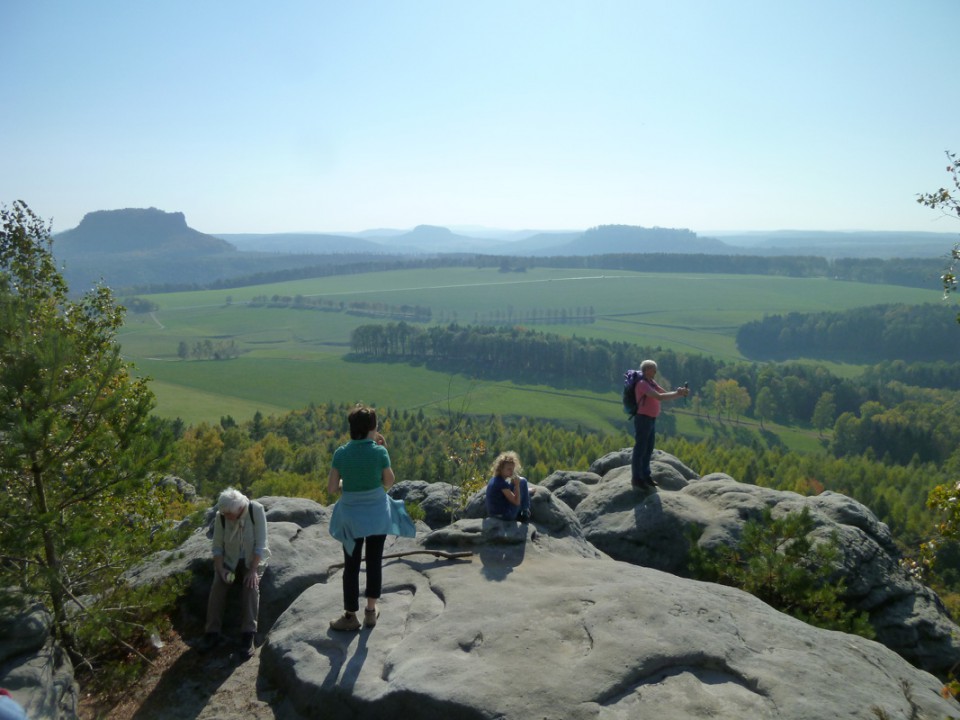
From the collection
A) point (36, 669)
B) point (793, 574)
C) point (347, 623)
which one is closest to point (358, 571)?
point (347, 623)

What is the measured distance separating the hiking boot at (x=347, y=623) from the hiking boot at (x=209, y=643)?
2169 millimetres

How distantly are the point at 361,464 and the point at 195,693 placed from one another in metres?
3.86

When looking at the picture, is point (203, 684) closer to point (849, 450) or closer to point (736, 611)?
point (736, 611)

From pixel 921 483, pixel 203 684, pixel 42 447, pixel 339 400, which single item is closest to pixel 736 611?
pixel 203 684

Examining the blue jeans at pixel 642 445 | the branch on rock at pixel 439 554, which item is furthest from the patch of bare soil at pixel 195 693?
the blue jeans at pixel 642 445

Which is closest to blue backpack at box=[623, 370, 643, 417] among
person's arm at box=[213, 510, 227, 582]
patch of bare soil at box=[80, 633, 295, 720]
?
person's arm at box=[213, 510, 227, 582]

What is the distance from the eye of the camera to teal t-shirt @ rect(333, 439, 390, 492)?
8.66 meters

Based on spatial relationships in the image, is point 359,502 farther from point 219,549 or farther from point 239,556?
point 219,549

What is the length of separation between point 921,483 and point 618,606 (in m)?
76.8

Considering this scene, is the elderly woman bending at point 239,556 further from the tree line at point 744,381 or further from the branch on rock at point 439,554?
the tree line at point 744,381

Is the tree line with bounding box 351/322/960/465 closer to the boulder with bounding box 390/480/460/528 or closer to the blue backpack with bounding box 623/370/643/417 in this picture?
the boulder with bounding box 390/480/460/528

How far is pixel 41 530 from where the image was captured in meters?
8.49

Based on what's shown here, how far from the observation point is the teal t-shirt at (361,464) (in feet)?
28.4

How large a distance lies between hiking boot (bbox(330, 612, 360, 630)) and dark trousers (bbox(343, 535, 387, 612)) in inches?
3.0
